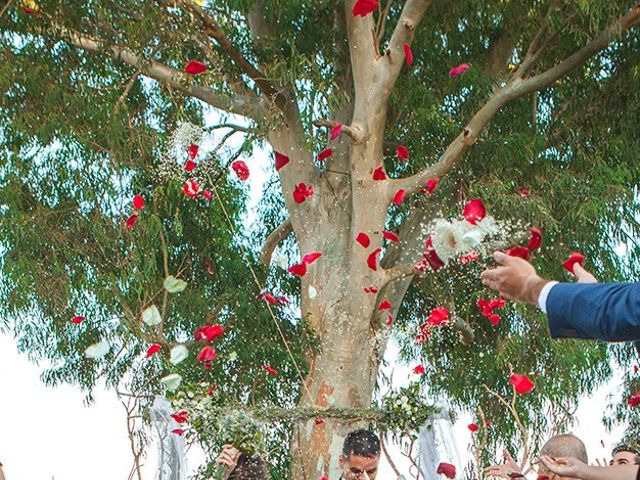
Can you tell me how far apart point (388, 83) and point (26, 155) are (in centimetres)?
375

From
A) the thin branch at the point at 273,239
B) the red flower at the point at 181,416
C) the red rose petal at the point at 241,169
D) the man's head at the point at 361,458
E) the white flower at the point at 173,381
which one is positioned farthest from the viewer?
the thin branch at the point at 273,239

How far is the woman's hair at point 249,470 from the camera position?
17.0ft

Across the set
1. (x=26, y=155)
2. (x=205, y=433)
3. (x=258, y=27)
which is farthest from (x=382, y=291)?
(x=205, y=433)

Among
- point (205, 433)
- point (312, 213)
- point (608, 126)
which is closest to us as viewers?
point (205, 433)

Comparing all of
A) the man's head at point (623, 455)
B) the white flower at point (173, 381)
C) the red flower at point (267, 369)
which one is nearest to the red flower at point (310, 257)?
the red flower at point (267, 369)

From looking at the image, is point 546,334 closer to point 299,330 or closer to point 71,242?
point 299,330

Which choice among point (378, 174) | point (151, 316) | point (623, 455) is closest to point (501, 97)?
point (378, 174)

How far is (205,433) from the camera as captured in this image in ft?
23.8

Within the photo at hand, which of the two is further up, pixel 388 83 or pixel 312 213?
pixel 388 83

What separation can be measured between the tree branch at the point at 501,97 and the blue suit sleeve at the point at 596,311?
873cm

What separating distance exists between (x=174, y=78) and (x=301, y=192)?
1.65 meters

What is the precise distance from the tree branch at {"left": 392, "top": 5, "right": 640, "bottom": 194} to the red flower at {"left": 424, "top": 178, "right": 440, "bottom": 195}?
5 cm

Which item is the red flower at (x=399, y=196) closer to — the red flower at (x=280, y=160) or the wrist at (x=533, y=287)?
the red flower at (x=280, y=160)

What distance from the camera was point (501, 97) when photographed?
1141cm
